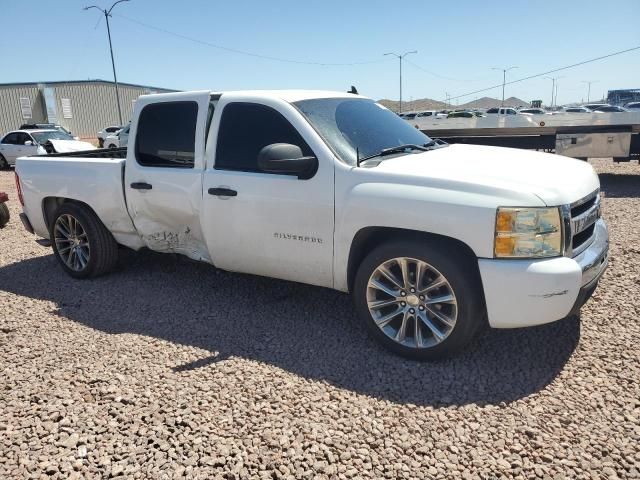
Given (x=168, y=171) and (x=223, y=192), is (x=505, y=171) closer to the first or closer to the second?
(x=223, y=192)

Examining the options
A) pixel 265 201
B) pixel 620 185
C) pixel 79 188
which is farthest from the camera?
pixel 620 185

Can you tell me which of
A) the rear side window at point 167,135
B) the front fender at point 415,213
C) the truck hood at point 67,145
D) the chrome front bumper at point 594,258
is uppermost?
the rear side window at point 167,135

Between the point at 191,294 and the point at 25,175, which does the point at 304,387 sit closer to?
the point at 191,294

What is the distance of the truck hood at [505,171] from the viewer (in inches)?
127

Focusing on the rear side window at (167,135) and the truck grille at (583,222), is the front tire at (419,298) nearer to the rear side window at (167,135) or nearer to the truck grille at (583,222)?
the truck grille at (583,222)

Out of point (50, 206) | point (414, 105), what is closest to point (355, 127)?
point (50, 206)

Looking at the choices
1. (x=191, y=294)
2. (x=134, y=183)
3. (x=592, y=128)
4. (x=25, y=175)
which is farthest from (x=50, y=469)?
(x=592, y=128)

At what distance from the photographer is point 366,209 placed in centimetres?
355

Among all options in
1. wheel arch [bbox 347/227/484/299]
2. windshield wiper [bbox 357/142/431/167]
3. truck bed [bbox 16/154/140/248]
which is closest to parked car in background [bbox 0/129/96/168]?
truck bed [bbox 16/154/140/248]

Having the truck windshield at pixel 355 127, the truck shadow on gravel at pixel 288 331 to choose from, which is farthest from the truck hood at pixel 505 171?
the truck shadow on gravel at pixel 288 331

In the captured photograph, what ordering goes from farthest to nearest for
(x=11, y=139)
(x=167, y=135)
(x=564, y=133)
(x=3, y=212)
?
(x=11, y=139), (x=564, y=133), (x=3, y=212), (x=167, y=135)

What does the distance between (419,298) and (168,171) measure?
2508 millimetres

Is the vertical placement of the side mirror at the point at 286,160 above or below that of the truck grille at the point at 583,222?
above

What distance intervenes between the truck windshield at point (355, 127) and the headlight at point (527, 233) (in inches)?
47.0
